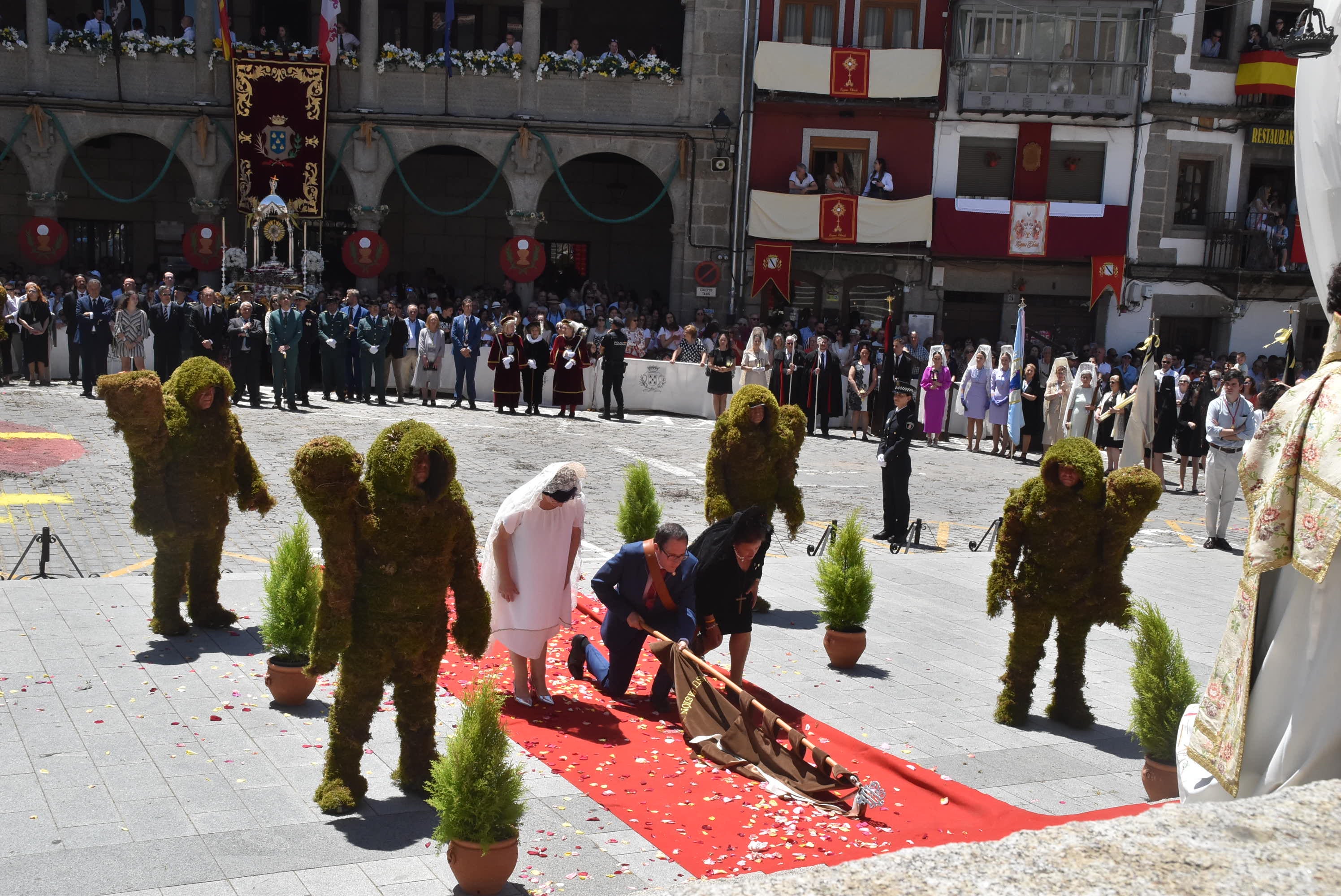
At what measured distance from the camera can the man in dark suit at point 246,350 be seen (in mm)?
20188

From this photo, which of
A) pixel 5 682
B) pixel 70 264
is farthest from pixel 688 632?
pixel 70 264

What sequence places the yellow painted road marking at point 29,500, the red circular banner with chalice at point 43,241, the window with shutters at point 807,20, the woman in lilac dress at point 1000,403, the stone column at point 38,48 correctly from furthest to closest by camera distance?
the window with shutters at point 807,20 → the stone column at point 38,48 → the red circular banner with chalice at point 43,241 → the woman in lilac dress at point 1000,403 → the yellow painted road marking at point 29,500

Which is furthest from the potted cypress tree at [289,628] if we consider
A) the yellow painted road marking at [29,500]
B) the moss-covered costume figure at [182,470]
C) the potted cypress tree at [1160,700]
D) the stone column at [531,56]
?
the stone column at [531,56]

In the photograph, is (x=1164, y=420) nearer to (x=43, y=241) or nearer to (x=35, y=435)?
(x=35, y=435)

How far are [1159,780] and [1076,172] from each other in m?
24.7

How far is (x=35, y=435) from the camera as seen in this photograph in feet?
53.9


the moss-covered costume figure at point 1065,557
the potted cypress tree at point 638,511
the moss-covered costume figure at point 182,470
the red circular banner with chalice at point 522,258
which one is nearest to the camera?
the moss-covered costume figure at point 1065,557

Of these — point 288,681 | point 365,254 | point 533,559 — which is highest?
point 365,254

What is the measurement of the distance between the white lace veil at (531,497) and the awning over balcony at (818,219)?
21562mm

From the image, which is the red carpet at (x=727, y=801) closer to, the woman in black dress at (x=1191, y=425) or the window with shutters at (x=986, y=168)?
the woman in black dress at (x=1191, y=425)

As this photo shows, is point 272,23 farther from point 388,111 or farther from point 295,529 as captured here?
point 295,529

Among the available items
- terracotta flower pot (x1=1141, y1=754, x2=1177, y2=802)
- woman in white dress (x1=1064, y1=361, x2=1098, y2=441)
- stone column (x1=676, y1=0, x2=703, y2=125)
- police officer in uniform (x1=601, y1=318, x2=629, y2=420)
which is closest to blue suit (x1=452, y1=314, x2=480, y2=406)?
police officer in uniform (x1=601, y1=318, x2=629, y2=420)

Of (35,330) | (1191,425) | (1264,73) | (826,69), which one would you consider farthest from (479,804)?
(1264,73)

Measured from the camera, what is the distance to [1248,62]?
94.2ft
